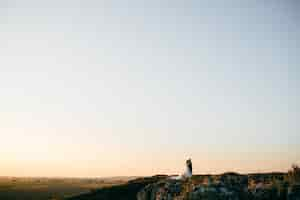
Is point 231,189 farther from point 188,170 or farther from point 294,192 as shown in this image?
point 188,170

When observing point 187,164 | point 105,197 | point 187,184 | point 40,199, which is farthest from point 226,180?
point 40,199

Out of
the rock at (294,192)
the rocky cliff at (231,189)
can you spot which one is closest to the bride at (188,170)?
the rocky cliff at (231,189)

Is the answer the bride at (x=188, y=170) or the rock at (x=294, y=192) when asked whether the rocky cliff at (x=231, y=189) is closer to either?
the rock at (x=294, y=192)

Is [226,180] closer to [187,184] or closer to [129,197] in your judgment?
[187,184]

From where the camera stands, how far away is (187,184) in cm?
2622

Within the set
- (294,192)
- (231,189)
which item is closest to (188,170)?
(231,189)

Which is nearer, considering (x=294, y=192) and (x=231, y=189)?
(x=294, y=192)

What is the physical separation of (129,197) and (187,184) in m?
8.15

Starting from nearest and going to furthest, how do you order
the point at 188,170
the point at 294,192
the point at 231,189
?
the point at 294,192, the point at 231,189, the point at 188,170

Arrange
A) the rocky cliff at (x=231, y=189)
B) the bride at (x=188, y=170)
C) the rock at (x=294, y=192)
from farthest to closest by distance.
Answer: the bride at (x=188, y=170)
the rocky cliff at (x=231, y=189)
the rock at (x=294, y=192)

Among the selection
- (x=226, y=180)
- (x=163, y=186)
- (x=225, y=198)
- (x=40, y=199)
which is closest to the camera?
(x=225, y=198)

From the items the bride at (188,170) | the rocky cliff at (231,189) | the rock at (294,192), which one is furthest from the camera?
the bride at (188,170)

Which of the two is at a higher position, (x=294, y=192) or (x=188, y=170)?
(x=188, y=170)

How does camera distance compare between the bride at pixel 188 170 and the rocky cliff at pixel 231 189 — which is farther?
the bride at pixel 188 170
